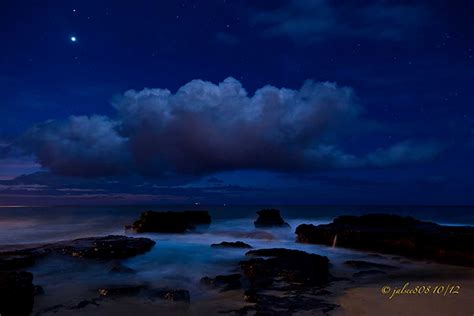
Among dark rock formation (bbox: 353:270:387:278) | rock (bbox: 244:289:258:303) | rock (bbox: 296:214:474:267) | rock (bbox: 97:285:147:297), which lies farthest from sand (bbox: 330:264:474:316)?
rock (bbox: 97:285:147:297)

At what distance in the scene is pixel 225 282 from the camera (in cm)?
1190

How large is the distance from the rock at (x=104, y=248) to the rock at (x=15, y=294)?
7646 mm

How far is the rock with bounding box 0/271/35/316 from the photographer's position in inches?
325

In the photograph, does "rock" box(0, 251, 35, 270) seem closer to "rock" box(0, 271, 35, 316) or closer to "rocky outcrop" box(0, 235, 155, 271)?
"rocky outcrop" box(0, 235, 155, 271)

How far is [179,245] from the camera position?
2342 centimetres

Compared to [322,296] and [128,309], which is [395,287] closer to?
[322,296]

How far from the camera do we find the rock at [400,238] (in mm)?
16750

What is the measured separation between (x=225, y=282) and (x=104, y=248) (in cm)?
818

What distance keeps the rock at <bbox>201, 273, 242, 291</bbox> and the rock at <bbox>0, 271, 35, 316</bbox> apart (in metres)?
5.13

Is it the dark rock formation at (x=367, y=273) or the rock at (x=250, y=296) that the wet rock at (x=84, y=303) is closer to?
the rock at (x=250, y=296)

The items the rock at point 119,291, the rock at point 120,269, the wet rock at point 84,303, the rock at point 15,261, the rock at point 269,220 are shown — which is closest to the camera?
the wet rock at point 84,303

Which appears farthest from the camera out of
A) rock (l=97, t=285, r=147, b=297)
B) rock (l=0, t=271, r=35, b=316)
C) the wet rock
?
rock (l=97, t=285, r=147, b=297)

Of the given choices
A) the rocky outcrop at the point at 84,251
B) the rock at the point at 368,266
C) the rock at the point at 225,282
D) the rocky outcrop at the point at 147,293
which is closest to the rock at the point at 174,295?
the rocky outcrop at the point at 147,293

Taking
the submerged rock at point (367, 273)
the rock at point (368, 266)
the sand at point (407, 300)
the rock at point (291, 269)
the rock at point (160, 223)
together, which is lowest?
the sand at point (407, 300)
